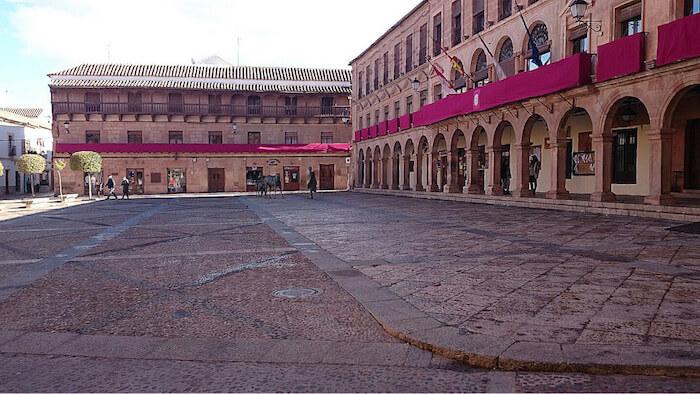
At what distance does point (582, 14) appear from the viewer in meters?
15.0

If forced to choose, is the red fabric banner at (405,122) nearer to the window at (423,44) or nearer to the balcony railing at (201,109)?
the window at (423,44)

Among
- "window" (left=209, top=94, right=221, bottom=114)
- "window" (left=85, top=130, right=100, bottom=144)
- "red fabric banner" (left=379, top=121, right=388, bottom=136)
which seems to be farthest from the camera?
"window" (left=209, top=94, right=221, bottom=114)

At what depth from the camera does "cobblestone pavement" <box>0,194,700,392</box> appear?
11.0 feet

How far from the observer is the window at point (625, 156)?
60.9ft

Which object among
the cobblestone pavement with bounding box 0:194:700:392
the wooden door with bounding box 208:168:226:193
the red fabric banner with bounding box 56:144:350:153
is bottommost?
the cobblestone pavement with bounding box 0:194:700:392

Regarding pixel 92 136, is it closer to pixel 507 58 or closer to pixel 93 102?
pixel 93 102

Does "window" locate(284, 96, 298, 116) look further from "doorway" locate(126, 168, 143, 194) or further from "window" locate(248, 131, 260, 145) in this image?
"doorway" locate(126, 168, 143, 194)

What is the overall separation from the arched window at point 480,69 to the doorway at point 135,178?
31.6 meters

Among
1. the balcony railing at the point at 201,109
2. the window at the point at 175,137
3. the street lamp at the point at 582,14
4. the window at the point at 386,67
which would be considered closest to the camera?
the street lamp at the point at 582,14

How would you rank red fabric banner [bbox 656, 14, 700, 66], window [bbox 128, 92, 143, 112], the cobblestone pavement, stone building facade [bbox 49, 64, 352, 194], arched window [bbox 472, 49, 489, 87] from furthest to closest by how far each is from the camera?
window [bbox 128, 92, 143, 112] < stone building facade [bbox 49, 64, 352, 194] < arched window [bbox 472, 49, 489, 87] < red fabric banner [bbox 656, 14, 700, 66] < the cobblestone pavement

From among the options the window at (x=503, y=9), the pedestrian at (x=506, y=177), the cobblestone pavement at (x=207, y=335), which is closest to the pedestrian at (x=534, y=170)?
the pedestrian at (x=506, y=177)

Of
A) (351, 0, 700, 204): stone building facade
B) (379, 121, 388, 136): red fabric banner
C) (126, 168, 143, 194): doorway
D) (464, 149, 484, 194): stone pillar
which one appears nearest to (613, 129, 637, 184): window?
(351, 0, 700, 204): stone building facade

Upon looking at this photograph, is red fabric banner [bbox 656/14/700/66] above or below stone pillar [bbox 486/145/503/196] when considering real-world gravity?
above

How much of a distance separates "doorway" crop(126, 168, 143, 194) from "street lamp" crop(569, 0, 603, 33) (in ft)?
126
